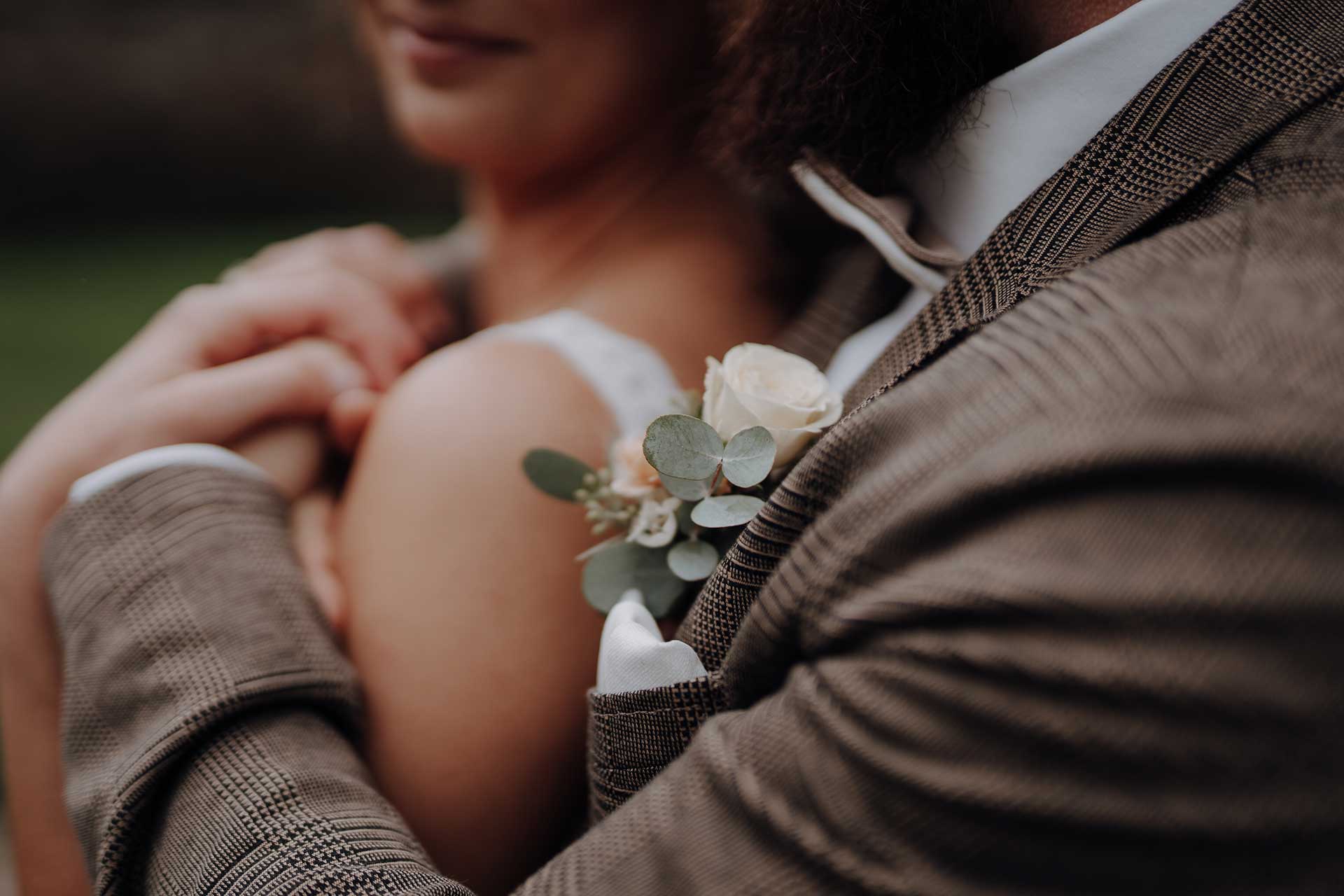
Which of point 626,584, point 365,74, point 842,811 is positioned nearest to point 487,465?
point 626,584

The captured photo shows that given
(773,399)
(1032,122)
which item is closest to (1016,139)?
(1032,122)

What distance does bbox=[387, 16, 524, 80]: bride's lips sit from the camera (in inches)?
38.7

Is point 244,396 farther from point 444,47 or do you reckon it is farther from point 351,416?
point 444,47

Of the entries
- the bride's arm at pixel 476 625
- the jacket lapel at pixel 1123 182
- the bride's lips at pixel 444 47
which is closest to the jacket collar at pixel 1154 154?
the jacket lapel at pixel 1123 182

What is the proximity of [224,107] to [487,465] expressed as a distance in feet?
12.2

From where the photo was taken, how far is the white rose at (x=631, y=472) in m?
0.72

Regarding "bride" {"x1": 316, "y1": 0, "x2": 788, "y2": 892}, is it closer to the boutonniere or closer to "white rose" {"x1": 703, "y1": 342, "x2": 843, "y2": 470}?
the boutonniere

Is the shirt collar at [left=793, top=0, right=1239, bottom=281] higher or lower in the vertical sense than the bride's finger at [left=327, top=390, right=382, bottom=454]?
higher

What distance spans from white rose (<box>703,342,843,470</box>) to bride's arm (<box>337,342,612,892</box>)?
0.18m

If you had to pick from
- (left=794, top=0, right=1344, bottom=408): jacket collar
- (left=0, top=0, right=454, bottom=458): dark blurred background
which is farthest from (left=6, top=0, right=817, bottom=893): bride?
(left=0, top=0, right=454, bottom=458): dark blurred background

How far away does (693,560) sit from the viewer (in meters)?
0.68

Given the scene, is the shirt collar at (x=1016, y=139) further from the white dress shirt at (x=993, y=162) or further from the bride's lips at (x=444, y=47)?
the bride's lips at (x=444, y=47)

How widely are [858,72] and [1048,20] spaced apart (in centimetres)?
13

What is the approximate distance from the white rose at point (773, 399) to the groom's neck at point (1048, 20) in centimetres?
27
